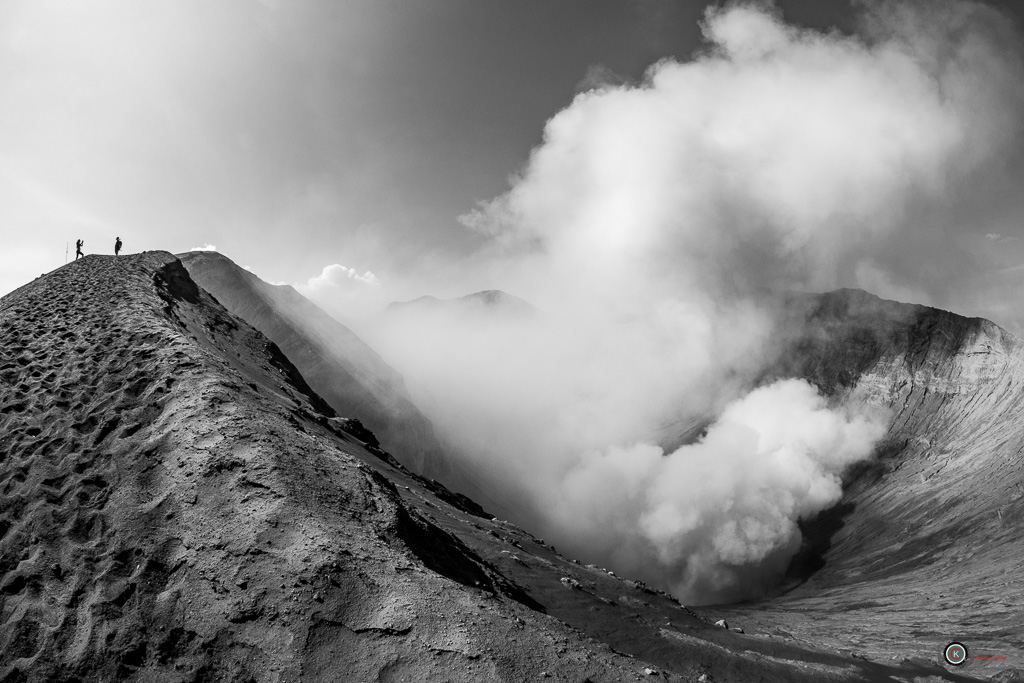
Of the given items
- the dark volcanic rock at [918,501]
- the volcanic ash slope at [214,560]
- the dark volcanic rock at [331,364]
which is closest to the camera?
the volcanic ash slope at [214,560]

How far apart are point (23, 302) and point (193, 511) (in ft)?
56.1

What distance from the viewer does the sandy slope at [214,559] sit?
806cm

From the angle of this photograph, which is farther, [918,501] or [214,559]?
[918,501]

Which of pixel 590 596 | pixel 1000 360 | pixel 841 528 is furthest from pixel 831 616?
pixel 1000 360

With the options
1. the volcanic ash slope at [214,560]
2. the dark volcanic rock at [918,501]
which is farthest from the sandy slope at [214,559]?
the dark volcanic rock at [918,501]

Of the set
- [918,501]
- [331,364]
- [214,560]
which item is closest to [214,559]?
[214,560]

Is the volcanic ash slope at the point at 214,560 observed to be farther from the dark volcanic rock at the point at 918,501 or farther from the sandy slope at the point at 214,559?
the dark volcanic rock at the point at 918,501

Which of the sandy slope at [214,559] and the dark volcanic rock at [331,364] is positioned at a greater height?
the dark volcanic rock at [331,364]

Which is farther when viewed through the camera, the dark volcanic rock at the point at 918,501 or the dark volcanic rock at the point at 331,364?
the dark volcanic rock at the point at 331,364

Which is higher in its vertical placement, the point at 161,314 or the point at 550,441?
the point at 550,441

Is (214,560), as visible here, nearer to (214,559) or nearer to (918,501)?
(214,559)

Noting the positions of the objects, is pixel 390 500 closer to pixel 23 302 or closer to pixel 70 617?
pixel 70 617

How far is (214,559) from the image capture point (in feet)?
29.2

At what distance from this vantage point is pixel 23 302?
66.6 feet
